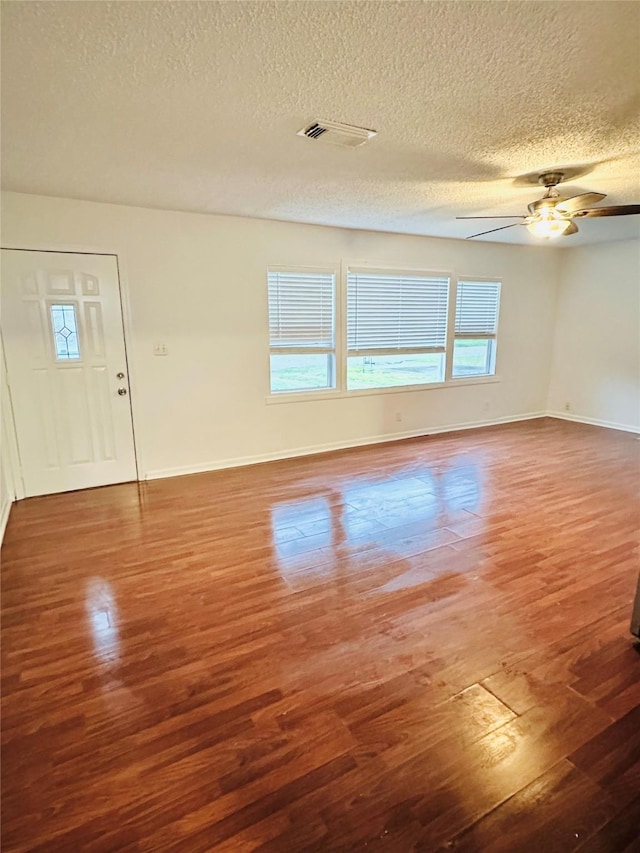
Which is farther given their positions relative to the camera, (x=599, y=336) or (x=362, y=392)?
(x=599, y=336)

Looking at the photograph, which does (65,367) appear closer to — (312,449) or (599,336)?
(312,449)

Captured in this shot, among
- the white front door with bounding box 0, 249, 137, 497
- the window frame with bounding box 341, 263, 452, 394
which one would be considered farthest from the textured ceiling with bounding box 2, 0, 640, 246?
the window frame with bounding box 341, 263, 452, 394

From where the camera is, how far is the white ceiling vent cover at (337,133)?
2.24 metres

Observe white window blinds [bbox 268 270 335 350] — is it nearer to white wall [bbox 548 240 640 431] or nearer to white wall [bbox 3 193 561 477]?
white wall [bbox 3 193 561 477]

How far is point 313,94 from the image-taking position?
1947 mm

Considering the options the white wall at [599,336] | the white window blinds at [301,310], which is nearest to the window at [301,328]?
the white window blinds at [301,310]

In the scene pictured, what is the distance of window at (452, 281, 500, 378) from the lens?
594cm

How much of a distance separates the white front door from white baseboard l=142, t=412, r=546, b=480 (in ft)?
1.74

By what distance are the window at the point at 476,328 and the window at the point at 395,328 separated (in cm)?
28

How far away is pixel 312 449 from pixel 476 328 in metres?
2.91

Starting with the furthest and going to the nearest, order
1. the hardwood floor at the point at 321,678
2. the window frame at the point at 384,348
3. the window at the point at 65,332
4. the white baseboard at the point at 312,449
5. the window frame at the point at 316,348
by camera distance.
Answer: the window frame at the point at 384,348
the window frame at the point at 316,348
the white baseboard at the point at 312,449
the window at the point at 65,332
the hardwood floor at the point at 321,678

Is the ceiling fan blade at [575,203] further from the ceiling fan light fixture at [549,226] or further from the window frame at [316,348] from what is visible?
the window frame at [316,348]

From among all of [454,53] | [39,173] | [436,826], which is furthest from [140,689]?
[39,173]

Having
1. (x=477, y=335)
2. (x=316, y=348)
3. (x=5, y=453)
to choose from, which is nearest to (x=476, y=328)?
(x=477, y=335)
